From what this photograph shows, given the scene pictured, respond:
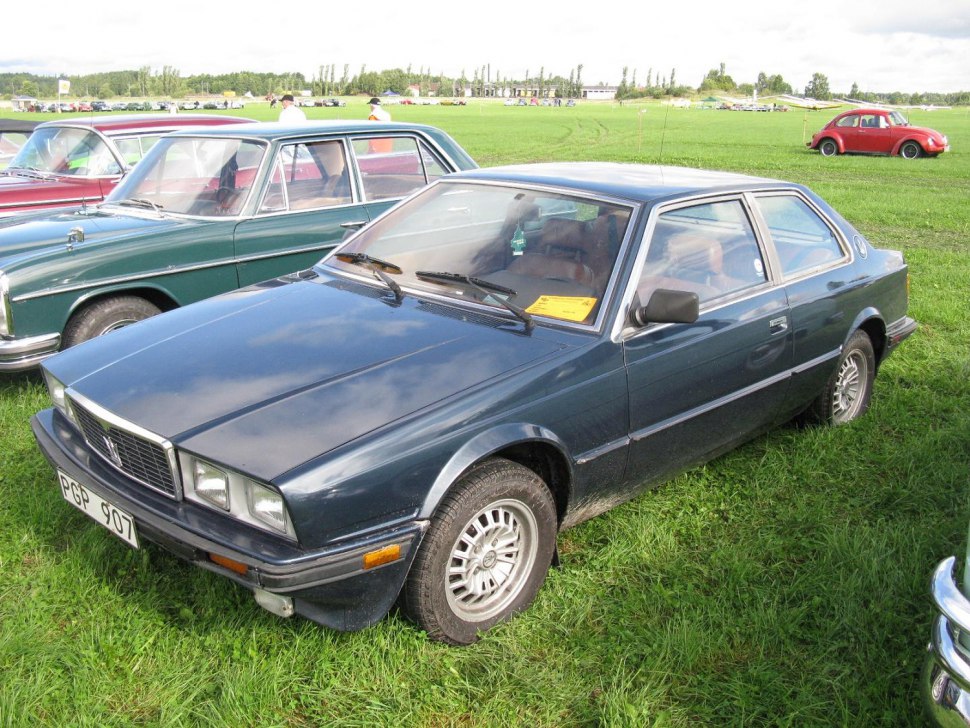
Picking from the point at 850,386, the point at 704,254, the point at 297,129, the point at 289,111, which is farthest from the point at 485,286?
the point at 289,111

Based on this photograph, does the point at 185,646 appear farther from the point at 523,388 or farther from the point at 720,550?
the point at 720,550

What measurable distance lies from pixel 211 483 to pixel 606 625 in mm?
1436

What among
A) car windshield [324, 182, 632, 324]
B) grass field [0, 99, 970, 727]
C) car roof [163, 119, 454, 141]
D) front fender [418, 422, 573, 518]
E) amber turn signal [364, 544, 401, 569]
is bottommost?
grass field [0, 99, 970, 727]

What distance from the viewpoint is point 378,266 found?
12.4 feet

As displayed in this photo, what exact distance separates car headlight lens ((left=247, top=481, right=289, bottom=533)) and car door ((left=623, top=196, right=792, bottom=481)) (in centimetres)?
142

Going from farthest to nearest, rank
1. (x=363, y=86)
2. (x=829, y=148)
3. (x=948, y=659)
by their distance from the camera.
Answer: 1. (x=363, y=86)
2. (x=829, y=148)
3. (x=948, y=659)

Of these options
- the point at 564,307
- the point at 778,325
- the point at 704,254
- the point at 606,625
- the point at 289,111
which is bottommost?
the point at 606,625

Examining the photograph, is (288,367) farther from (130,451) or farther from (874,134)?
(874,134)

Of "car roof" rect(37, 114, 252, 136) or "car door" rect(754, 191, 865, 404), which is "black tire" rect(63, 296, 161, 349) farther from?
"car door" rect(754, 191, 865, 404)

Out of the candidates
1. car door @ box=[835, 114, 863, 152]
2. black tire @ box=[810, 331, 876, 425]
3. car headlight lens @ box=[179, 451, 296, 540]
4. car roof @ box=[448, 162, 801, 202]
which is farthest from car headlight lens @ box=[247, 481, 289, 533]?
car door @ box=[835, 114, 863, 152]

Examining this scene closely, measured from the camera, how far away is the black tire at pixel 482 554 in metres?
2.68

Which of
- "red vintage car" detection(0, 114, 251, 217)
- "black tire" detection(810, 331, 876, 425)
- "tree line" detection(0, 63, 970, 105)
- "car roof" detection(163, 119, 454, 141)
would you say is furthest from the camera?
"tree line" detection(0, 63, 970, 105)

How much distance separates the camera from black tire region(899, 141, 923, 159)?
2442 centimetres

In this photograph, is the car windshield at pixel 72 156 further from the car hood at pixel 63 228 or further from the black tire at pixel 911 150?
the black tire at pixel 911 150
